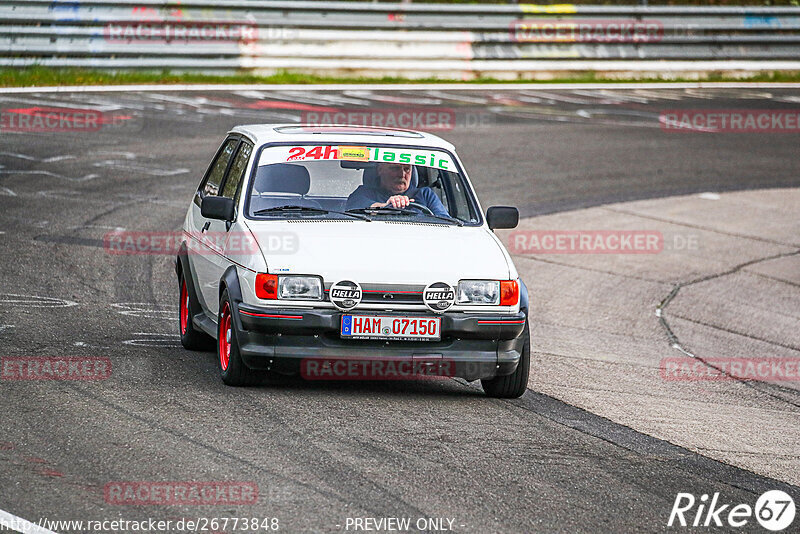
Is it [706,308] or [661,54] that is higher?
[661,54]

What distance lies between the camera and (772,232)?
51.6 ft

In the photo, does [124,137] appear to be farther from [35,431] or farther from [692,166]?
[35,431]

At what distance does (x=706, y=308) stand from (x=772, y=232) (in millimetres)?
3796

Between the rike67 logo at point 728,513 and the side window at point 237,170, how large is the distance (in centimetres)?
391

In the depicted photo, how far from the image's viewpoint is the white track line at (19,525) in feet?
16.8

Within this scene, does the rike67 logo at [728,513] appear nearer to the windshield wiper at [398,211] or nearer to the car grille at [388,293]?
the car grille at [388,293]

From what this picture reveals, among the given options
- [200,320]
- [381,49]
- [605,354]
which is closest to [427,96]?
[381,49]

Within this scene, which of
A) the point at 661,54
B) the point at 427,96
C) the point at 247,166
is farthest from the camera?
the point at 661,54

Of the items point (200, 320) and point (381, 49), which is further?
point (381, 49)

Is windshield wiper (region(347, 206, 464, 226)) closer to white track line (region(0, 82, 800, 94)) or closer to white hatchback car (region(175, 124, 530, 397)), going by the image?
white hatchback car (region(175, 124, 530, 397))

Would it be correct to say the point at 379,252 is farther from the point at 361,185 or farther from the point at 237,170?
the point at 237,170

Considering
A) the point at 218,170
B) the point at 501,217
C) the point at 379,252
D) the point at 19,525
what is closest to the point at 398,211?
the point at 501,217

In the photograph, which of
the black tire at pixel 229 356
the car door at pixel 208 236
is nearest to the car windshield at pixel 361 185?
the car door at pixel 208 236

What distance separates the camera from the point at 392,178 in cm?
865
